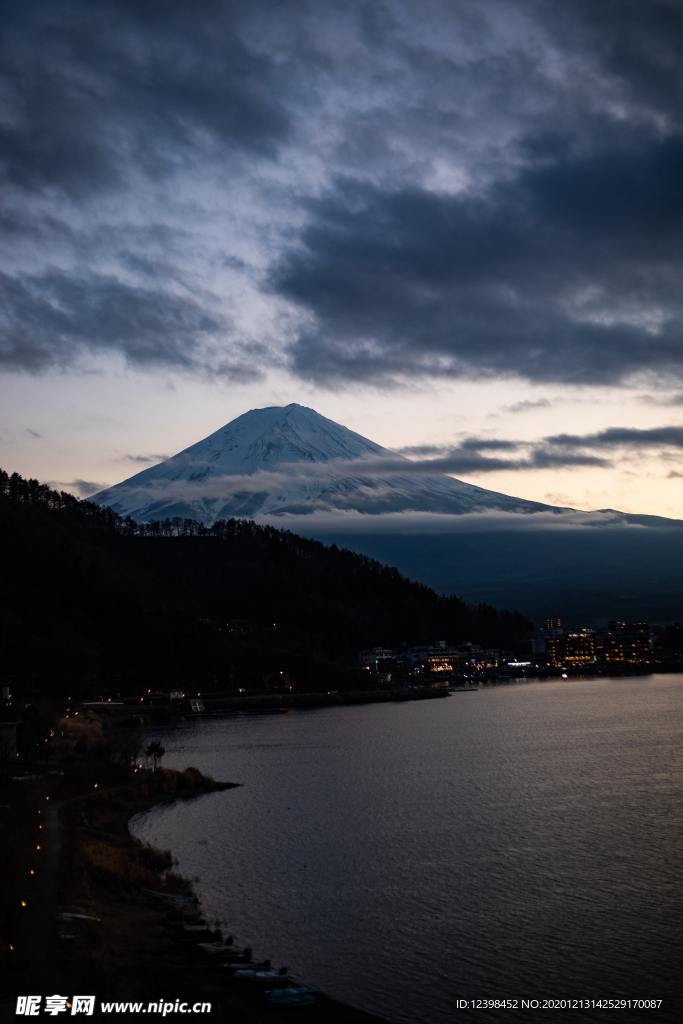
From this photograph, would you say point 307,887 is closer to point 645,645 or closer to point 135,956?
point 135,956

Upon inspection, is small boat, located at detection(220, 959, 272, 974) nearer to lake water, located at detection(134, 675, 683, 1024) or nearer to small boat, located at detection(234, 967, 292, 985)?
small boat, located at detection(234, 967, 292, 985)

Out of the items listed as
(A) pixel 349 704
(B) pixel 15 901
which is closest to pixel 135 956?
→ (B) pixel 15 901

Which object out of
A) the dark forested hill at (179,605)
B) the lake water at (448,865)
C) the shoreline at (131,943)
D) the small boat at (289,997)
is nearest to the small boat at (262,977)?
the shoreline at (131,943)

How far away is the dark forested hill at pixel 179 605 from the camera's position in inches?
3388

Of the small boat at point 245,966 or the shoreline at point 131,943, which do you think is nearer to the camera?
the shoreline at point 131,943

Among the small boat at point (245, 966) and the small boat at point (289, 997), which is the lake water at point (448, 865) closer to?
the small boat at point (245, 966)

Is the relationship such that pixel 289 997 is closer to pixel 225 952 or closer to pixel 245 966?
pixel 245 966

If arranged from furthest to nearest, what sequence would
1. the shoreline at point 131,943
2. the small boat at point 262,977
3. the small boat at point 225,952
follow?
1. the small boat at point 225,952
2. the small boat at point 262,977
3. the shoreline at point 131,943

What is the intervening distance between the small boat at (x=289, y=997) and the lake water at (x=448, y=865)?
4.76 feet

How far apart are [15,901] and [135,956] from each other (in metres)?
2.97

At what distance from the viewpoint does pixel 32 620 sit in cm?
8475

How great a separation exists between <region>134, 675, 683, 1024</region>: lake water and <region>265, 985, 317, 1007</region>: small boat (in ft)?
4.76

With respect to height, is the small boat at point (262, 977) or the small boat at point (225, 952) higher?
the small boat at point (225, 952)

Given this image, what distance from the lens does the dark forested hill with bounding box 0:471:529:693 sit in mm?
86062
